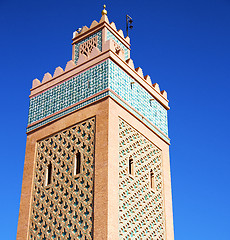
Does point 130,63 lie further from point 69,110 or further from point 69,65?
point 69,110

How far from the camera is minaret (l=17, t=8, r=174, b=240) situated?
8.23 meters

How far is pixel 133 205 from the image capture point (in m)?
8.65

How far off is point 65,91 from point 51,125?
77 cm

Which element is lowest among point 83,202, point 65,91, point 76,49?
point 83,202

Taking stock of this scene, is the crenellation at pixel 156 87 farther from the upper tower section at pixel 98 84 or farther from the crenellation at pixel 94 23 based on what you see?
the crenellation at pixel 94 23

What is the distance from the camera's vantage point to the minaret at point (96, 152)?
823cm

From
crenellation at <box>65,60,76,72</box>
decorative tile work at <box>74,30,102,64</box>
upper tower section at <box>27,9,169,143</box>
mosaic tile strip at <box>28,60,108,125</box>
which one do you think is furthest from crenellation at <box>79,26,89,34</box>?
mosaic tile strip at <box>28,60,108,125</box>

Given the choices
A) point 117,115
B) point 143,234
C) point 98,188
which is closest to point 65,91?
point 117,115

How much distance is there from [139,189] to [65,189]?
4.60ft

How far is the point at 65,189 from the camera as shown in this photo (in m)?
8.70

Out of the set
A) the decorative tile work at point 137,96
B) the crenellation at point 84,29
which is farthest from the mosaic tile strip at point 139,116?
the crenellation at point 84,29

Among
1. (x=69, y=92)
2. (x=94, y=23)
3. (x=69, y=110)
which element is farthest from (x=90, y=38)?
(x=69, y=110)

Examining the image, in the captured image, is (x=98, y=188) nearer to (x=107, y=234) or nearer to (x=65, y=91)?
(x=107, y=234)

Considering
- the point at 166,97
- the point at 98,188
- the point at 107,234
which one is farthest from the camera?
the point at 166,97
